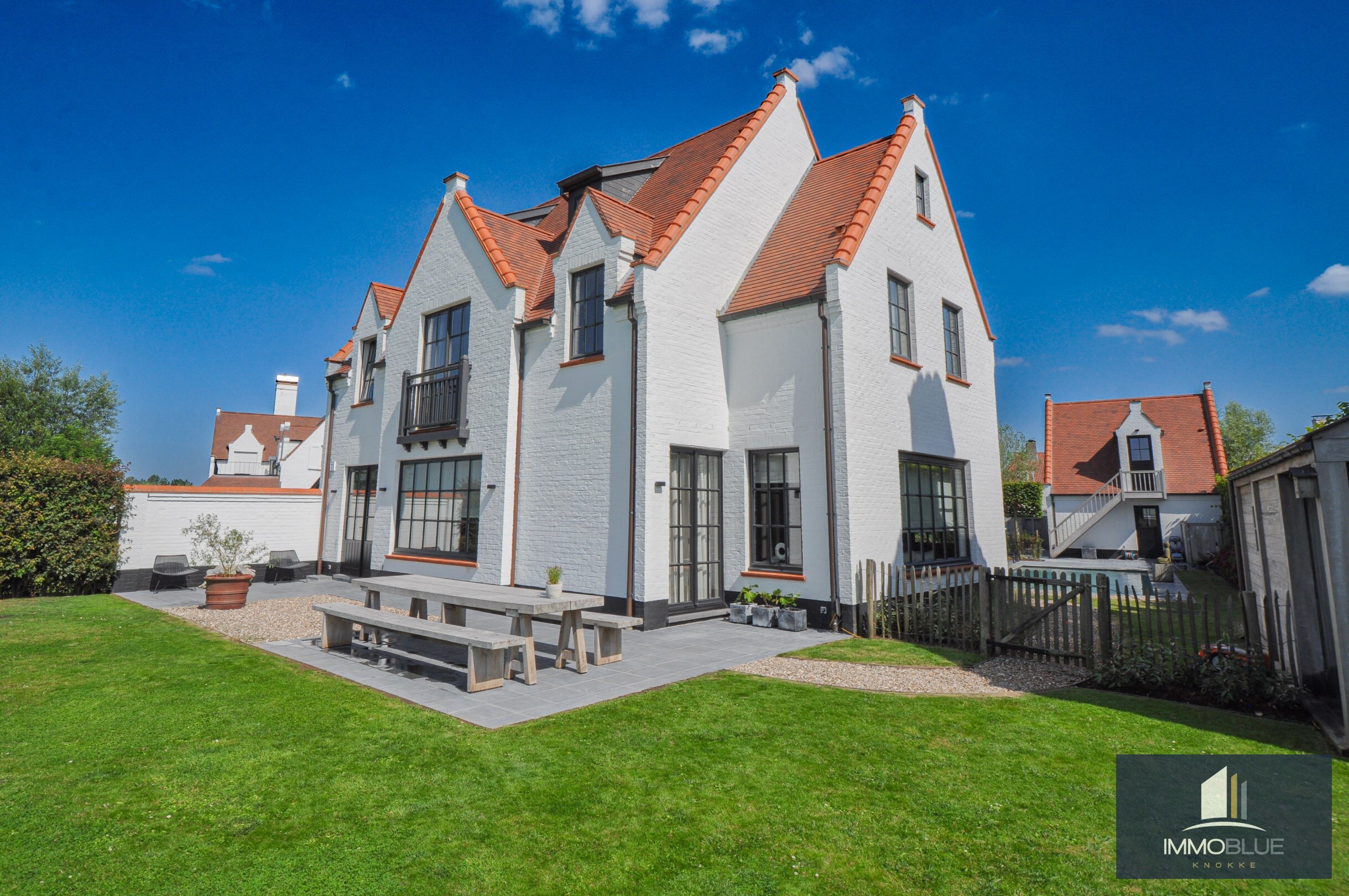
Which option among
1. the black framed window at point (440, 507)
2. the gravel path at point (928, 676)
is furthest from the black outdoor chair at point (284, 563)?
the gravel path at point (928, 676)

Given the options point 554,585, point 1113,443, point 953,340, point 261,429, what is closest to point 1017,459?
point 1113,443

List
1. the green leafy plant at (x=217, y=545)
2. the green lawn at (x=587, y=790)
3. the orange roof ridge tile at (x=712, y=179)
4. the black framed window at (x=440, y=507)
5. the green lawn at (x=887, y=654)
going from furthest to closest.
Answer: the green leafy plant at (x=217, y=545)
the black framed window at (x=440, y=507)
the orange roof ridge tile at (x=712, y=179)
the green lawn at (x=887, y=654)
the green lawn at (x=587, y=790)

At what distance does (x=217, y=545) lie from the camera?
15.3 meters

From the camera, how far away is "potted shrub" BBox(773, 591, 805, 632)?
434 inches

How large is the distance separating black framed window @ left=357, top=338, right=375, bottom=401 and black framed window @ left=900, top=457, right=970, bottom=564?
14750 mm

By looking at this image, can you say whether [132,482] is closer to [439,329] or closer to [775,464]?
[439,329]

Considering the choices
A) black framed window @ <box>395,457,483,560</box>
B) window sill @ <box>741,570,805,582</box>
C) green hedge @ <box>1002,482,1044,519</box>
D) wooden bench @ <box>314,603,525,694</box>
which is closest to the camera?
wooden bench @ <box>314,603,525,694</box>

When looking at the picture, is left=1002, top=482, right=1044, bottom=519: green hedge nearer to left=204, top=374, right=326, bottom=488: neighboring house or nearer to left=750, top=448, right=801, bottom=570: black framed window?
left=750, top=448, right=801, bottom=570: black framed window

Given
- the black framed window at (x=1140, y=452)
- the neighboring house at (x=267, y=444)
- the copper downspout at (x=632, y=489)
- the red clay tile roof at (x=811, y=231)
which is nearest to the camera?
the copper downspout at (x=632, y=489)

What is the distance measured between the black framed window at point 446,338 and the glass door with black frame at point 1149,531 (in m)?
31.0

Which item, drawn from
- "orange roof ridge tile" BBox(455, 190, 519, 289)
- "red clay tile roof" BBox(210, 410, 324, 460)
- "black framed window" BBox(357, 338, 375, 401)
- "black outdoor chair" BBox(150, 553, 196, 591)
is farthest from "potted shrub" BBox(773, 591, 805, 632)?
"red clay tile roof" BBox(210, 410, 324, 460)

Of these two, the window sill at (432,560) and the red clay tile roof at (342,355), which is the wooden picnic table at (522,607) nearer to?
the window sill at (432,560)

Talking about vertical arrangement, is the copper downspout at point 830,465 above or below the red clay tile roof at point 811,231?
below

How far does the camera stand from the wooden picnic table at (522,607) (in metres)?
7.69
